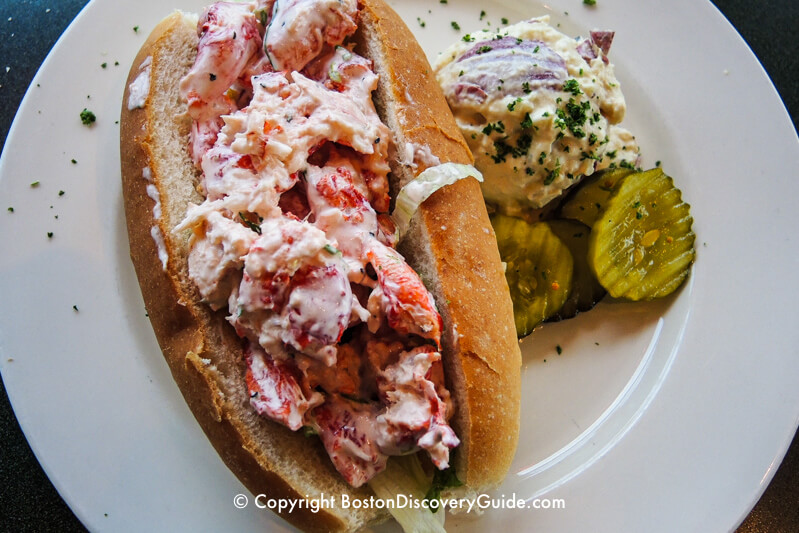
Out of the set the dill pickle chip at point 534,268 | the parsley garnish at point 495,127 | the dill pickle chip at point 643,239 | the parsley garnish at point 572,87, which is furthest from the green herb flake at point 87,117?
the dill pickle chip at point 643,239

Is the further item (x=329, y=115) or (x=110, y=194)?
(x=110, y=194)

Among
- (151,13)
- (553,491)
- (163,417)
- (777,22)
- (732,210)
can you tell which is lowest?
(553,491)

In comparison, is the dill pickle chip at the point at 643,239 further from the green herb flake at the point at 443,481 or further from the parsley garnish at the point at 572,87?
the green herb flake at the point at 443,481

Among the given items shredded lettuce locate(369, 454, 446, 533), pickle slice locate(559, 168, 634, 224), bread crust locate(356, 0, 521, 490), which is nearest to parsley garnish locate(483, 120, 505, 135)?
bread crust locate(356, 0, 521, 490)

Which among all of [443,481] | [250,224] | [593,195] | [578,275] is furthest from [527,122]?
[443,481]

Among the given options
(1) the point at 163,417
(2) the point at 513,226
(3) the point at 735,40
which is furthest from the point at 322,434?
(3) the point at 735,40

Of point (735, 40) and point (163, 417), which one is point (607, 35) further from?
point (163, 417)
